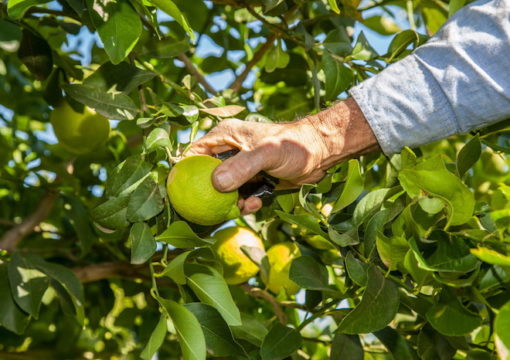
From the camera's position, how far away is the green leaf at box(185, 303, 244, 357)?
3.28ft

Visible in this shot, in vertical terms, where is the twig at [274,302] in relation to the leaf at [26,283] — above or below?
below

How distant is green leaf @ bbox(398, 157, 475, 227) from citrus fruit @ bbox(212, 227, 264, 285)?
539 mm

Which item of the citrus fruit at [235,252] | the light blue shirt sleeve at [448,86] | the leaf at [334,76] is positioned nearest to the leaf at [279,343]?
the citrus fruit at [235,252]

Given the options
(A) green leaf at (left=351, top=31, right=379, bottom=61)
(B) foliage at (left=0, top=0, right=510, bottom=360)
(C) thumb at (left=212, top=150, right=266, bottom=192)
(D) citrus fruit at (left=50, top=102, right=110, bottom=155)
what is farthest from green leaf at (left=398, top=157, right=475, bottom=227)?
(D) citrus fruit at (left=50, top=102, right=110, bottom=155)

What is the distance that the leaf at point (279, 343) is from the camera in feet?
3.49

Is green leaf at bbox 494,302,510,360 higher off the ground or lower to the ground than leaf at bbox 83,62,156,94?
higher

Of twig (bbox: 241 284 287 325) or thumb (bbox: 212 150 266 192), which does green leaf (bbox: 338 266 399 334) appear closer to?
thumb (bbox: 212 150 266 192)

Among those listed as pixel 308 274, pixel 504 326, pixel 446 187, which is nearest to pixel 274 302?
pixel 308 274

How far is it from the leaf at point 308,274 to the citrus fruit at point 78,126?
683 millimetres

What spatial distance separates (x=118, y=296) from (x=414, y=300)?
70.0 inches

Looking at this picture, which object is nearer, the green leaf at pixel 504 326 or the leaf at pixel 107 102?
the green leaf at pixel 504 326

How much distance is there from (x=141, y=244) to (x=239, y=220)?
1.98 ft

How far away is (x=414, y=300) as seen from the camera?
3.31 feet

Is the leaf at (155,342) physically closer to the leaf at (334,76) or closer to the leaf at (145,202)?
the leaf at (145,202)
